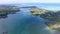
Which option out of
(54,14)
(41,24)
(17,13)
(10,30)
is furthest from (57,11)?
(10,30)

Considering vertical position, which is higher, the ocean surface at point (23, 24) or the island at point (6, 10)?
the island at point (6, 10)

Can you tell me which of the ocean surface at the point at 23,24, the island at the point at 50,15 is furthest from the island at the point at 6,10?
the island at the point at 50,15

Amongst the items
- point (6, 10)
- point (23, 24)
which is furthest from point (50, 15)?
point (6, 10)

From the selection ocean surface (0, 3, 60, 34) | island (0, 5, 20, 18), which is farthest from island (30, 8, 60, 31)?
island (0, 5, 20, 18)

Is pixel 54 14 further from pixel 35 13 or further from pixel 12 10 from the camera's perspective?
pixel 12 10

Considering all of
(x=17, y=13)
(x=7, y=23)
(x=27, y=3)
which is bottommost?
(x=7, y=23)

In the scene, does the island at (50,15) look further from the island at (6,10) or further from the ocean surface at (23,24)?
the island at (6,10)

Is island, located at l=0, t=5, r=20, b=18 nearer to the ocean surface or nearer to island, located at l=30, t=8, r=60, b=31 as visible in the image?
the ocean surface
